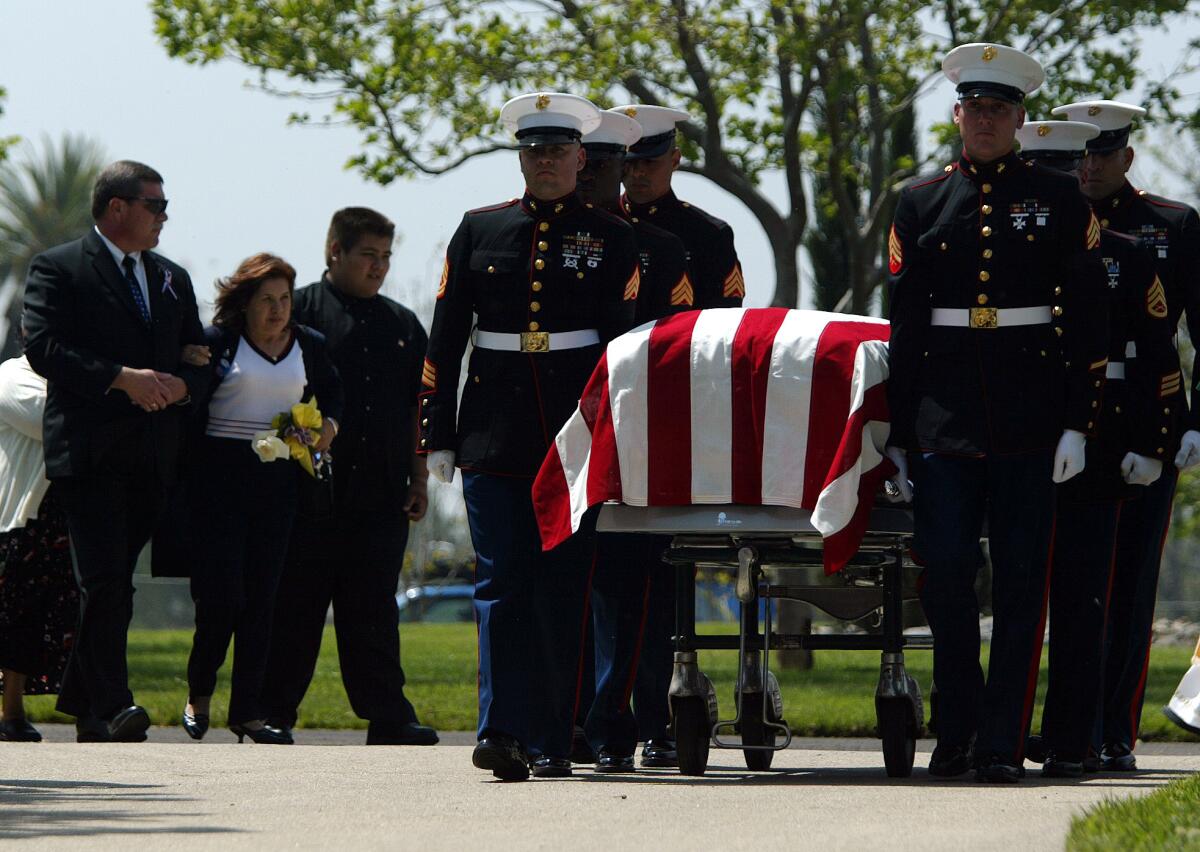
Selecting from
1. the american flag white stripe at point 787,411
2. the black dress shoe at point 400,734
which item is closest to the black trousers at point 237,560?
the black dress shoe at point 400,734

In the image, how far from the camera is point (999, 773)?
23.1 feet

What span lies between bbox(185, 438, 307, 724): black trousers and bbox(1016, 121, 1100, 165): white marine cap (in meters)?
3.52

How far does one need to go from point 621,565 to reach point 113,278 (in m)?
2.69

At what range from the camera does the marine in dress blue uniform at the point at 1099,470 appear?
25.0ft

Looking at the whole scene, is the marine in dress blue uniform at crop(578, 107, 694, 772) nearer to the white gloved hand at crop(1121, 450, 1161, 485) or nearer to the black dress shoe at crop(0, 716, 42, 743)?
the white gloved hand at crop(1121, 450, 1161, 485)

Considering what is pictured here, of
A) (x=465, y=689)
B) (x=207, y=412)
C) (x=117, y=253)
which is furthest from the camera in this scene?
(x=465, y=689)

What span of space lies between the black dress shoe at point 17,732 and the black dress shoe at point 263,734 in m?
0.82

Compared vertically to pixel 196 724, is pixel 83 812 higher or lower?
higher

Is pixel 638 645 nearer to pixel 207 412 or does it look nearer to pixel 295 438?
pixel 295 438

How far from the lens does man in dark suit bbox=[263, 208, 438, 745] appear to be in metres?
9.92

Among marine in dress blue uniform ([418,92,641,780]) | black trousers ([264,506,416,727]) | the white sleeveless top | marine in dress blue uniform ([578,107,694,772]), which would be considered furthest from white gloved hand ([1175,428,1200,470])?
the white sleeveless top

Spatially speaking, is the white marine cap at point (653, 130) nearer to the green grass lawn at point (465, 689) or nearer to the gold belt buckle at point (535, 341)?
the gold belt buckle at point (535, 341)

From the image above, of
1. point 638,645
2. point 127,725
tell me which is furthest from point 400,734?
point 638,645

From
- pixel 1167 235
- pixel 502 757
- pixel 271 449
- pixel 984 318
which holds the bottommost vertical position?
pixel 502 757
